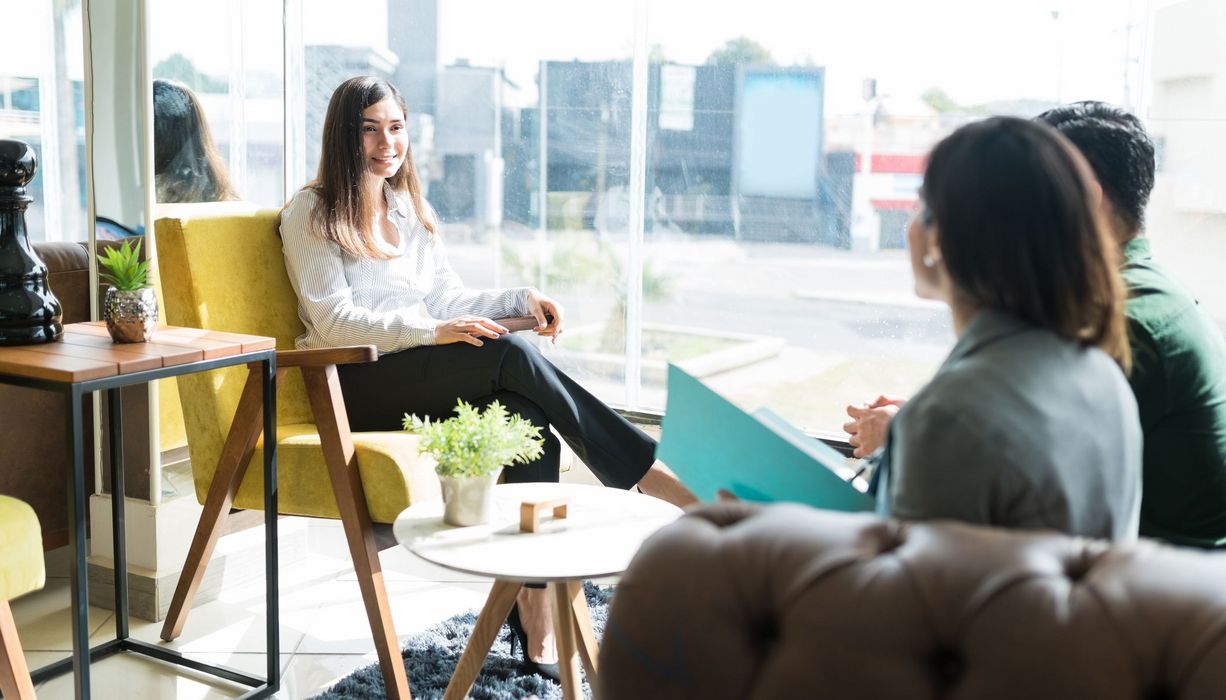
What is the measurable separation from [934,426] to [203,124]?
2.50m

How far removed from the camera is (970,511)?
102 centimetres

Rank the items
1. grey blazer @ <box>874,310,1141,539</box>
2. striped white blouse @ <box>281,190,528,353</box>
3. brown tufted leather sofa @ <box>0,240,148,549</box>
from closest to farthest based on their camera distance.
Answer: grey blazer @ <box>874,310,1141,539</box> → striped white blouse @ <box>281,190,528,353</box> → brown tufted leather sofa @ <box>0,240,148,549</box>

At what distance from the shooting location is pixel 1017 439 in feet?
3.33

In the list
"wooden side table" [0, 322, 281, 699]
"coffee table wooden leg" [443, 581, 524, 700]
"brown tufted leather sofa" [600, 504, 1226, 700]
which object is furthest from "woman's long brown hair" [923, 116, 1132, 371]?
"wooden side table" [0, 322, 281, 699]

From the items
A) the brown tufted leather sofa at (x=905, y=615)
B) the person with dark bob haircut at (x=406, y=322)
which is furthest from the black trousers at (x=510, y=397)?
the brown tufted leather sofa at (x=905, y=615)

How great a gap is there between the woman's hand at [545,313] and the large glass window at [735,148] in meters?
0.86

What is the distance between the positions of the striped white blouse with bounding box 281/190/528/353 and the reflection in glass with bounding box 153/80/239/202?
1.06ft

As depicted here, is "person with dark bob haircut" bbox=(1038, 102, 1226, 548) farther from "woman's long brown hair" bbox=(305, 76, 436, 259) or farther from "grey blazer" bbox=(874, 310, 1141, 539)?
"woman's long brown hair" bbox=(305, 76, 436, 259)

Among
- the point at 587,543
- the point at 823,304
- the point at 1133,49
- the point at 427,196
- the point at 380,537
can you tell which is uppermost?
the point at 1133,49

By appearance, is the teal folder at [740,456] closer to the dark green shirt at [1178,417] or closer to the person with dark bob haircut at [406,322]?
the dark green shirt at [1178,417]

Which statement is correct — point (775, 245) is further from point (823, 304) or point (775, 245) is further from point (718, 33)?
point (718, 33)

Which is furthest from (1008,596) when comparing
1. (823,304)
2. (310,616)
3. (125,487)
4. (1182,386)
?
(823,304)

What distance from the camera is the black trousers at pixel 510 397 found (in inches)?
102

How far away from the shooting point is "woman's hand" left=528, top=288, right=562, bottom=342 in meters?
2.90
